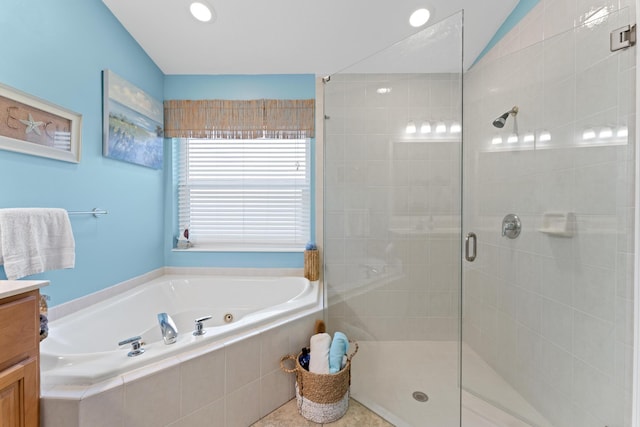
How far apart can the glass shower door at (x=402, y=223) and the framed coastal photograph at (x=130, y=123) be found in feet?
4.77

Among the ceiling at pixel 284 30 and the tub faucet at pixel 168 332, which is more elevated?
the ceiling at pixel 284 30

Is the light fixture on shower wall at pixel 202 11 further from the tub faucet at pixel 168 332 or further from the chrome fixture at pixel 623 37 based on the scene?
the chrome fixture at pixel 623 37

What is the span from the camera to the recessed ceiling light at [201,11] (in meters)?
1.73

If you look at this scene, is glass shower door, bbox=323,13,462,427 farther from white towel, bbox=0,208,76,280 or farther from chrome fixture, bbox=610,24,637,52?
white towel, bbox=0,208,76,280

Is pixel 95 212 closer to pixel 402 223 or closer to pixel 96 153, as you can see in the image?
pixel 96 153

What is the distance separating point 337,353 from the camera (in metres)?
1.43

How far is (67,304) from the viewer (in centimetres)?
147

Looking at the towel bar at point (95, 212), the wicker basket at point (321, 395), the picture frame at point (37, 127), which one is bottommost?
the wicker basket at point (321, 395)

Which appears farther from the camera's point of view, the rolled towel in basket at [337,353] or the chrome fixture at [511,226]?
the chrome fixture at [511,226]

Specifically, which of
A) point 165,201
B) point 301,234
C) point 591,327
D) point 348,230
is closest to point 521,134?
point 591,327

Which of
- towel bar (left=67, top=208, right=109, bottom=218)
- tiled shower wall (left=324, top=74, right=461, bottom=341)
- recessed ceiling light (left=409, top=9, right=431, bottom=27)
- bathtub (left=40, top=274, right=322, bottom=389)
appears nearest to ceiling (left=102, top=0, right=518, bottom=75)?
recessed ceiling light (left=409, top=9, right=431, bottom=27)

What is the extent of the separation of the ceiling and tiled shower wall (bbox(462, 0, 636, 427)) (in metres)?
0.37

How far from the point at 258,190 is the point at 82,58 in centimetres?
141

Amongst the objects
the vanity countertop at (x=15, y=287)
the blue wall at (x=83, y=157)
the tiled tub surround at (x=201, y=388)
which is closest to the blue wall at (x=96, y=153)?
the blue wall at (x=83, y=157)
